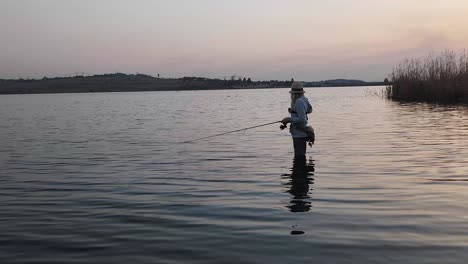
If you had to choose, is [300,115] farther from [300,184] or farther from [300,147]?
[300,184]

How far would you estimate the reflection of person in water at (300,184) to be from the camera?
8394 mm

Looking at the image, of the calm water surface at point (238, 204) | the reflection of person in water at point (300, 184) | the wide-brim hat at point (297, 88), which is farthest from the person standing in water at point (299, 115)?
the calm water surface at point (238, 204)

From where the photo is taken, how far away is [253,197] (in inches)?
360

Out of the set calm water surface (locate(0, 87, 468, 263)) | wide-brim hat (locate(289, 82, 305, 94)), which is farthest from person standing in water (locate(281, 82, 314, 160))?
calm water surface (locate(0, 87, 468, 263))

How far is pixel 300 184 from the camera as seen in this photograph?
10359mm

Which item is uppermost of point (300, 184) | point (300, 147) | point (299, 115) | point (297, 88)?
point (297, 88)

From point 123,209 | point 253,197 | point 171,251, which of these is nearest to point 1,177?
point 123,209

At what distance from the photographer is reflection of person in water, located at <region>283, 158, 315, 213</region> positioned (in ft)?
27.5

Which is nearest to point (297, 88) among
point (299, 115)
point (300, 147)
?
point (299, 115)

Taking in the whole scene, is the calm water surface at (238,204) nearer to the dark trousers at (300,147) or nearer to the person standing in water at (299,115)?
the dark trousers at (300,147)

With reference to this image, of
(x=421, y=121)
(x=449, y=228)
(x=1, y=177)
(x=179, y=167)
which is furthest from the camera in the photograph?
(x=421, y=121)

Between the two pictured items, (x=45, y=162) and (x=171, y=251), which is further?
(x=45, y=162)

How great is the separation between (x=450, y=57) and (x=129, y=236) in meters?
35.7

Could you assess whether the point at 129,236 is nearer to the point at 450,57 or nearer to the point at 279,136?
the point at 279,136
